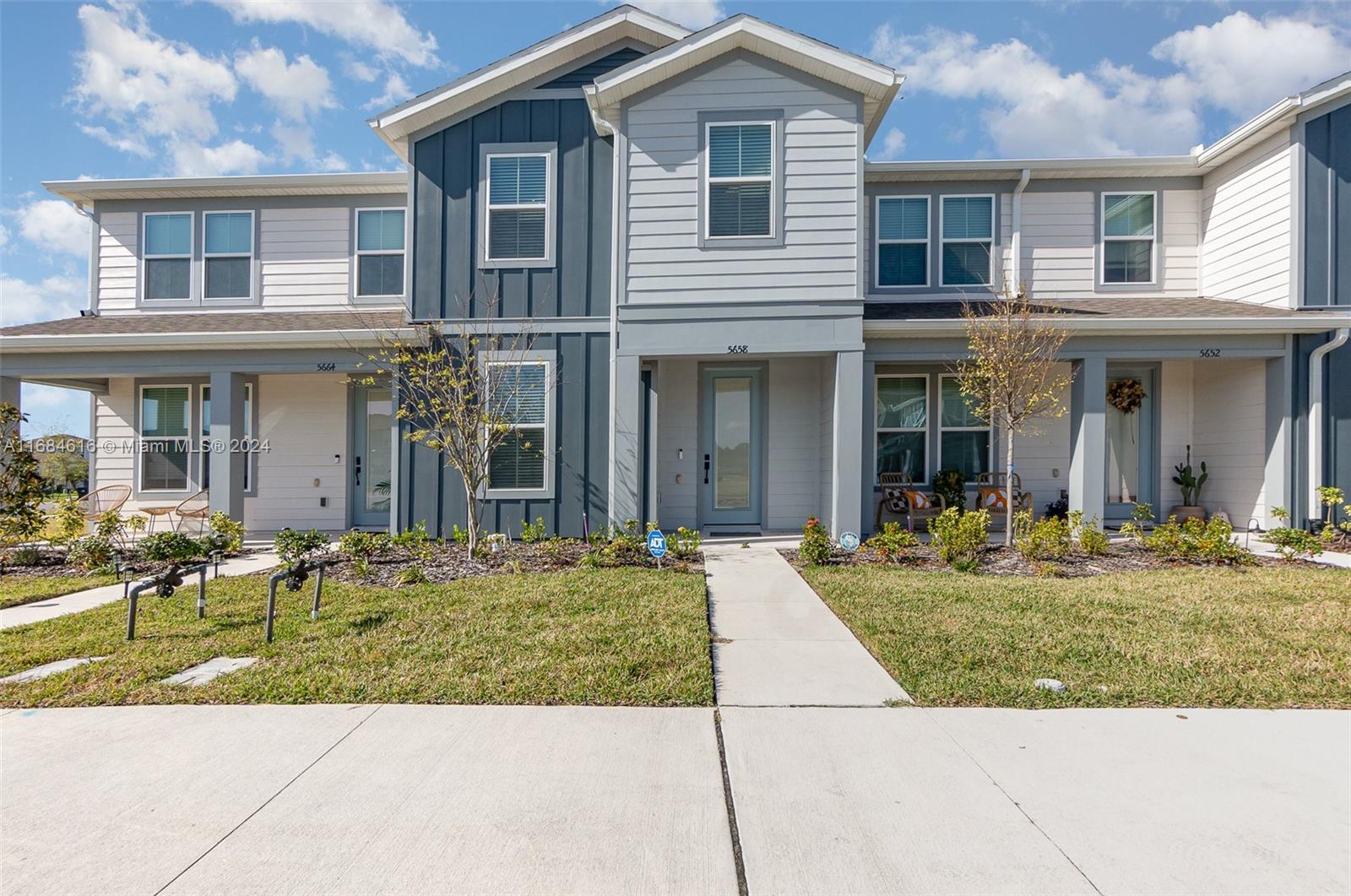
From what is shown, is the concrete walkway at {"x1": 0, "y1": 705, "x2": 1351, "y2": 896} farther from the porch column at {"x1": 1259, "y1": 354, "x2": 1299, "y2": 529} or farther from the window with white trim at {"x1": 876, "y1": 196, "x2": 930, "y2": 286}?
the window with white trim at {"x1": 876, "y1": 196, "x2": 930, "y2": 286}

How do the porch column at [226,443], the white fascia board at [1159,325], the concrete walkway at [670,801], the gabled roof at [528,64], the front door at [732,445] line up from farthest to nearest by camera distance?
the front door at [732,445]
the porch column at [226,443]
the gabled roof at [528,64]
the white fascia board at [1159,325]
the concrete walkway at [670,801]

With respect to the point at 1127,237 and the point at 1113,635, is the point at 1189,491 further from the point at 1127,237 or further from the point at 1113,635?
the point at 1113,635

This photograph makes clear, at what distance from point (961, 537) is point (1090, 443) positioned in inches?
124

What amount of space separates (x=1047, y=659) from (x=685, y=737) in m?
2.66

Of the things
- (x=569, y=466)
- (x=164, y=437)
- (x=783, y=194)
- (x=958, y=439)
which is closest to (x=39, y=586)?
→ (x=164, y=437)

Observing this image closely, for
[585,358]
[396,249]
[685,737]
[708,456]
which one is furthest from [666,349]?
[685,737]

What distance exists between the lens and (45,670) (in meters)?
4.30

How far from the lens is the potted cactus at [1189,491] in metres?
10.3

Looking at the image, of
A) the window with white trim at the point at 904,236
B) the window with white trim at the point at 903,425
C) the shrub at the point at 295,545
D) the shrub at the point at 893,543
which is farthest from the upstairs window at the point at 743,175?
the shrub at the point at 295,545

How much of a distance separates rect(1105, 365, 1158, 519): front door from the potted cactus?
1.11 feet

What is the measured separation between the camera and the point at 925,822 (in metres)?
2.62

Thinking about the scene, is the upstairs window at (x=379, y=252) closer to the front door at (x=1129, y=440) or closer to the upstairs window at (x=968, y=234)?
the upstairs window at (x=968, y=234)

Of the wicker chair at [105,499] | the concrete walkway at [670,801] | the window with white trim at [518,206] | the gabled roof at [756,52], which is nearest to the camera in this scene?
the concrete walkway at [670,801]

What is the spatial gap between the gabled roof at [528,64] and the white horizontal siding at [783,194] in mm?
1347
